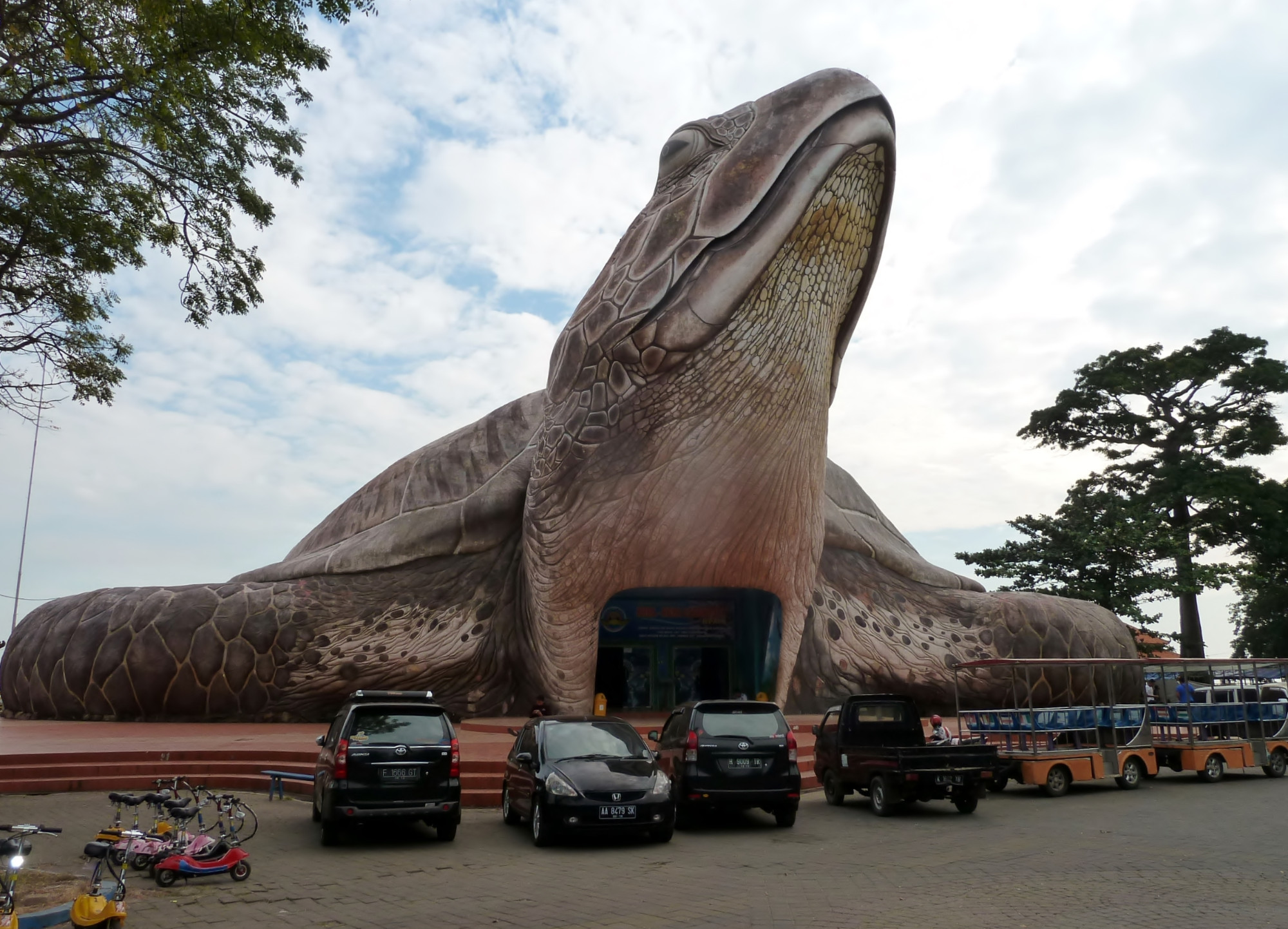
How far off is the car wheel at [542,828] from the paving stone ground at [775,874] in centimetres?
10

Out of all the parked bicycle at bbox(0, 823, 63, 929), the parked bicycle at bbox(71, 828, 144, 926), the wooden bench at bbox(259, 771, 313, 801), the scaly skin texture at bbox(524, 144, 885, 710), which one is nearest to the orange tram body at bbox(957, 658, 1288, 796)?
the scaly skin texture at bbox(524, 144, 885, 710)

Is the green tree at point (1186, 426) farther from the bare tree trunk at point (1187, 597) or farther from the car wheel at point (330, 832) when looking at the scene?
the car wheel at point (330, 832)

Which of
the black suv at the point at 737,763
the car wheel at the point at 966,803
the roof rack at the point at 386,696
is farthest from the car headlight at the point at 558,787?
the car wheel at the point at 966,803

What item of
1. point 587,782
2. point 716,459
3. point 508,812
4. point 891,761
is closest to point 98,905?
point 587,782

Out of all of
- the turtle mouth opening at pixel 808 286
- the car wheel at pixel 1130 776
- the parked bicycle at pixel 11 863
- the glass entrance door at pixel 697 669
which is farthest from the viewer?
the glass entrance door at pixel 697 669

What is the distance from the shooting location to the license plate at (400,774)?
25.2 ft

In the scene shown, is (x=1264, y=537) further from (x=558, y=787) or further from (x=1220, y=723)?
(x=558, y=787)

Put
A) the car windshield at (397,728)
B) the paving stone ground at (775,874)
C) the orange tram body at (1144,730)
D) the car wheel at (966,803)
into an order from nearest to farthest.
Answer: the paving stone ground at (775,874) → the car windshield at (397,728) → the car wheel at (966,803) → the orange tram body at (1144,730)

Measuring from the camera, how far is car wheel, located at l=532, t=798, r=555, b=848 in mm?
7602

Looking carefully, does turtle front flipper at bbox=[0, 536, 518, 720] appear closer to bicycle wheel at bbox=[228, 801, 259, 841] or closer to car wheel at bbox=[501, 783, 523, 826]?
bicycle wheel at bbox=[228, 801, 259, 841]

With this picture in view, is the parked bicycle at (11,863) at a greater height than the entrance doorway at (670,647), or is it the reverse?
the entrance doorway at (670,647)

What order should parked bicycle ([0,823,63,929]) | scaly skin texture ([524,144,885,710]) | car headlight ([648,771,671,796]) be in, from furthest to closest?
1. scaly skin texture ([524,144,885,710])
2. car headlight ([648,771,671,796])
3. parked bicycle ([0,823,63,929])

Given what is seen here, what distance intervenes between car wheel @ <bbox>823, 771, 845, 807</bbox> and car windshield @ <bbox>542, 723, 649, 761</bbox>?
9.62ft

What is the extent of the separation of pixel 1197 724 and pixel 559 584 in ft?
29.7
